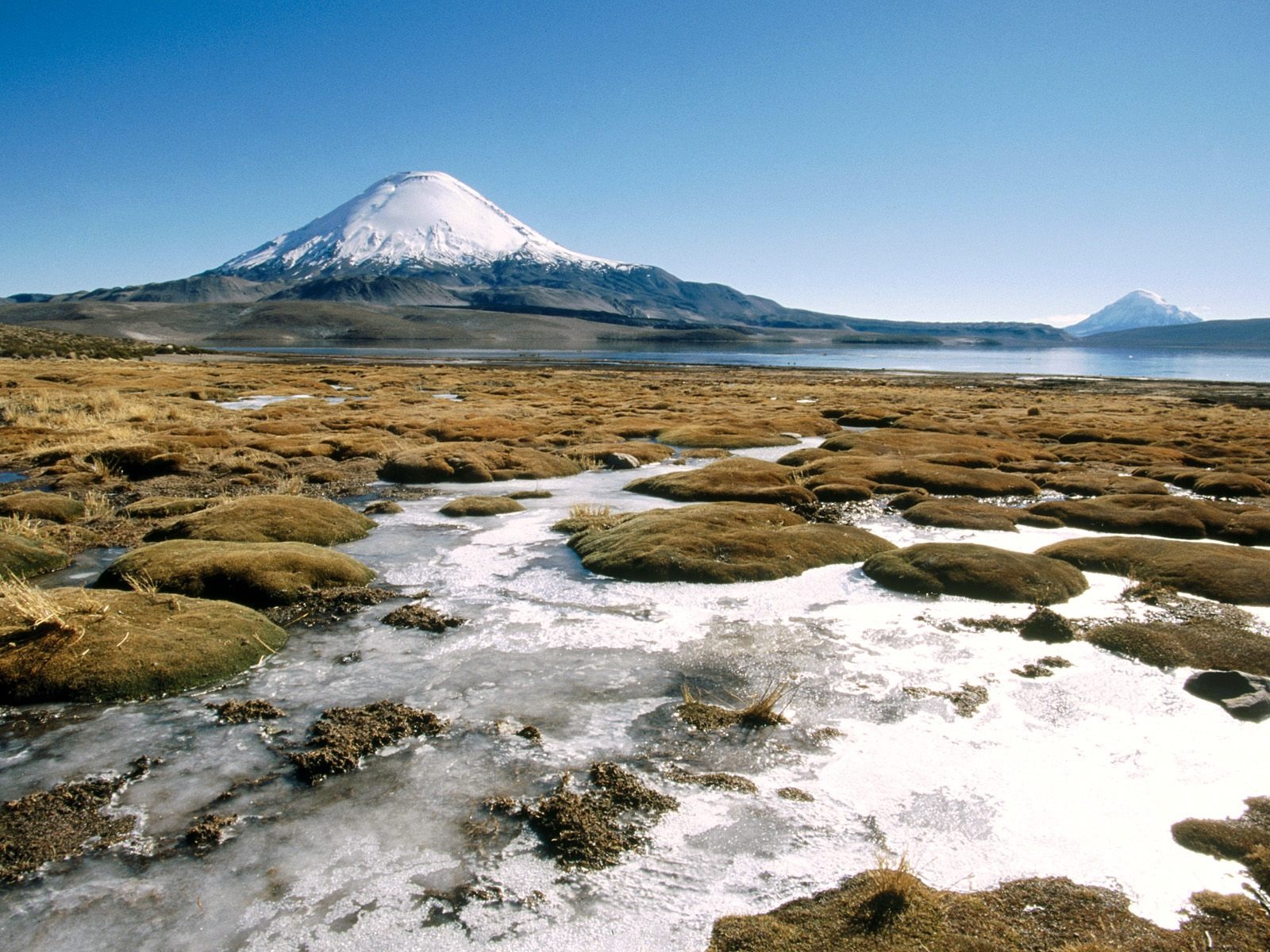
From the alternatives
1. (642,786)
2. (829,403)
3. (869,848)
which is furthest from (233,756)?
(829,403)

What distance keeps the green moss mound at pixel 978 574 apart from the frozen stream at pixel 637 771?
0.88 metres

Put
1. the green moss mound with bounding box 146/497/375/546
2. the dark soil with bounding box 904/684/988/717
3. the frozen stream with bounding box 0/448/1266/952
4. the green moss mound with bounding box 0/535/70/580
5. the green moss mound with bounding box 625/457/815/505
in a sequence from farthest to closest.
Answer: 1. the green moss mound with bounding box 625/457/815/505
2. the green moss mound with bounding box 146/497/375/546
3. the green moss mound with bounding box 0/535/70/580
4. the dark soil with bounding box 904/684/988/717
5. the frozen stream with bounding box 0/448/1266/952

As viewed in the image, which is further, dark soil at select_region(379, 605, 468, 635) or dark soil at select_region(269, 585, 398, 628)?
dark soil at select_region(269, 585, 398, 628)

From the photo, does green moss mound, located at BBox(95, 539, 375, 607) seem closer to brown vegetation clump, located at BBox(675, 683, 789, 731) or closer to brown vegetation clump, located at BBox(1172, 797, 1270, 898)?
brown vegetation clump, located at BBox(675, 683, 789, 731)

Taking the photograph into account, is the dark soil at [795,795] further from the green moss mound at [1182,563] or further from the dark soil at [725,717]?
the green moss mound at [1182,563]

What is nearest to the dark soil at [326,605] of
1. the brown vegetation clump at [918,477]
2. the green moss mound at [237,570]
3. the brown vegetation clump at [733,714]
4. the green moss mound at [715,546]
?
the green moss mound at [237,570]

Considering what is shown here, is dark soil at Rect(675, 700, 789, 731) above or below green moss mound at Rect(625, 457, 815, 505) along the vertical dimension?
below

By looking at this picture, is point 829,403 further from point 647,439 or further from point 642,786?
point 642,786

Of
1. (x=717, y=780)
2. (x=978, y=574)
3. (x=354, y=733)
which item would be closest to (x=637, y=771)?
(x=717, y=780)

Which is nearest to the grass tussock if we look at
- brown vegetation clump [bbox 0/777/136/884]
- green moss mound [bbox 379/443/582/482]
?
brown vegetation clump [bbox 0/777/136/884]

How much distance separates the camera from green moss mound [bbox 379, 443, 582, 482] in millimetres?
26672

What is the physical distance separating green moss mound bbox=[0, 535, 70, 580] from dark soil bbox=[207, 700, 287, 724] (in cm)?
813

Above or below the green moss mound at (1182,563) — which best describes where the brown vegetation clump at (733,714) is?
below

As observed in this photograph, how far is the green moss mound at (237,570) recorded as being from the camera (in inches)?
539
